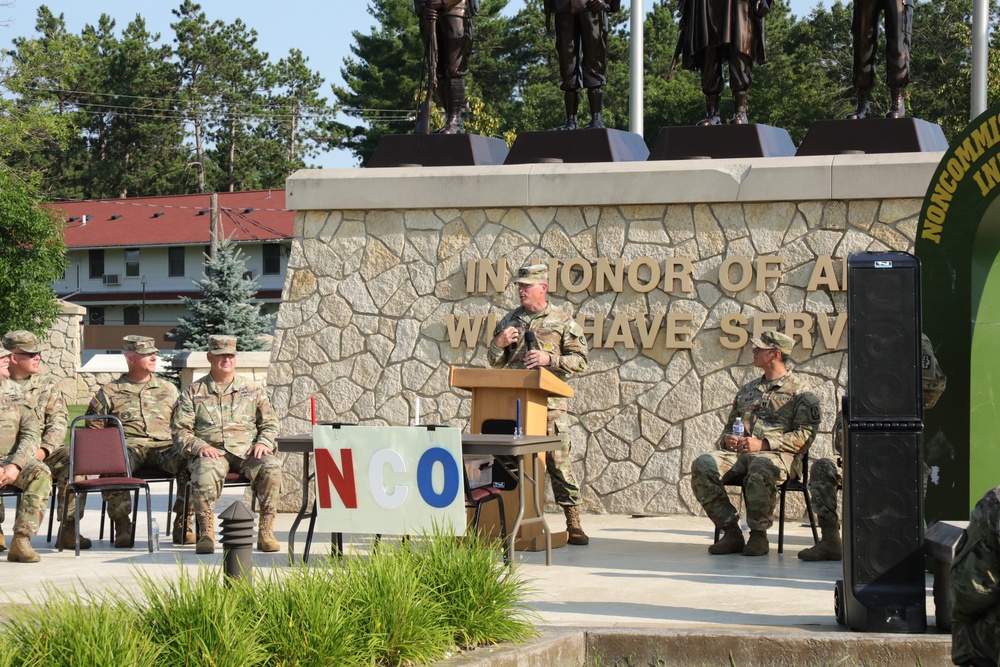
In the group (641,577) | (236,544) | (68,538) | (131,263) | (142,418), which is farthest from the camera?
(131,263)

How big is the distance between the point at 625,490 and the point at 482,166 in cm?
304

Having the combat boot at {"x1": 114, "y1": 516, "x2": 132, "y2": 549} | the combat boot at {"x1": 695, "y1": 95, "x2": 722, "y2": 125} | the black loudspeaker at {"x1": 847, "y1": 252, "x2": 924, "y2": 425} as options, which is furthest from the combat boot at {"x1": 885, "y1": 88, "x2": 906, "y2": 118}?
the combat boot at {"x1": 114, "y1": 516, "x2": 132, "y2": 549}

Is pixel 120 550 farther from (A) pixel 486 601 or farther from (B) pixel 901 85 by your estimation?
(B) pixel 901 85

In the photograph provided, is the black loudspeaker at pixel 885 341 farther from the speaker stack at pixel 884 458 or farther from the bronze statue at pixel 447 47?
the bronze statue at pixel 447 47

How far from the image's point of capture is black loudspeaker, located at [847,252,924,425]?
623 centimetres

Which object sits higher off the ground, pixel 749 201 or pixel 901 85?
pixel 901 85

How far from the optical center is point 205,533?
30.2 feet

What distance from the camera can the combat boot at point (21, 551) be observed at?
28.9 feet

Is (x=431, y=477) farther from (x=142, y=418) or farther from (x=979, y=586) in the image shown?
(x=979, y=586)

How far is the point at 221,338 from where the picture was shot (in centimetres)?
978

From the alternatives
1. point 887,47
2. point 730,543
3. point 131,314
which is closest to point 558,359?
point 730,543

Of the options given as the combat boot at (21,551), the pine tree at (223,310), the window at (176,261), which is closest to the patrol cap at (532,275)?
the combat boot at (21,551)

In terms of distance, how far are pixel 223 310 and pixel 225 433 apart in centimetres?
1339

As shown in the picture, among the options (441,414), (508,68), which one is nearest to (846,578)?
(441,414)
